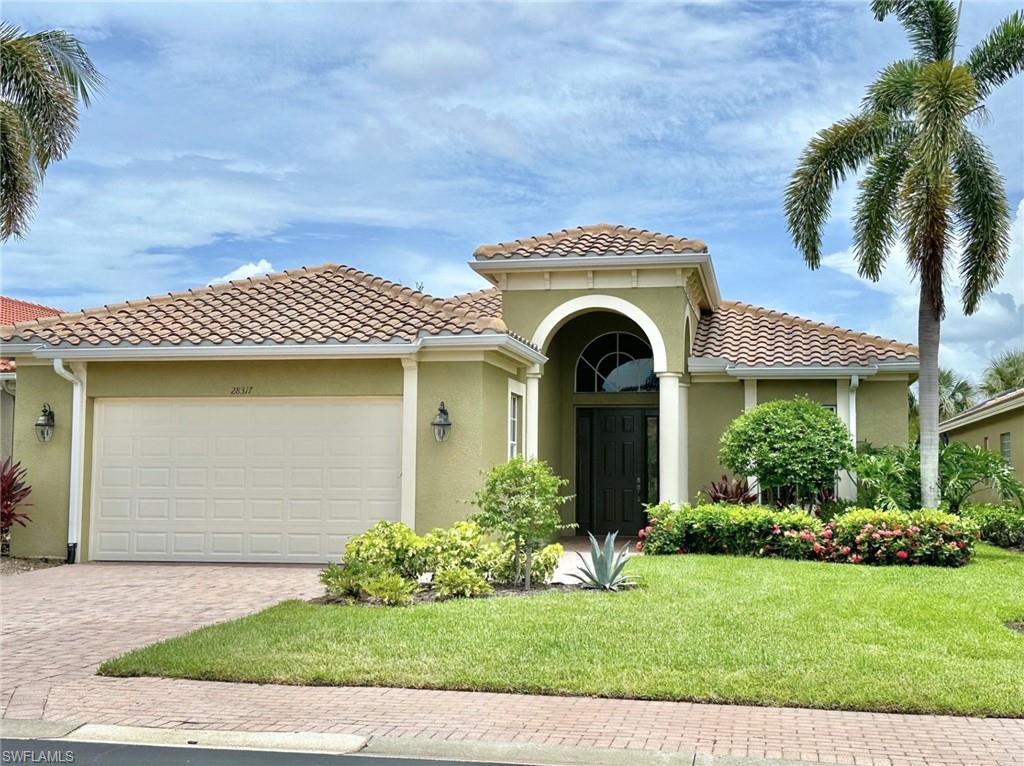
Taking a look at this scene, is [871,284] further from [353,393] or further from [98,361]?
[98,361]

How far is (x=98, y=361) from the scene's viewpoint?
50.2 feet

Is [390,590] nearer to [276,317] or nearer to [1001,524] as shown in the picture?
[276,317]

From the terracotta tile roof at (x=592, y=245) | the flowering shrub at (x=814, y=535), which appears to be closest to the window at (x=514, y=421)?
the flowering shrub at (x=814, y=535)

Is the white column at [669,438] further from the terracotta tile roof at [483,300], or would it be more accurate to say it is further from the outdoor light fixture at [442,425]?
the outdoor light fixture at [442,425]

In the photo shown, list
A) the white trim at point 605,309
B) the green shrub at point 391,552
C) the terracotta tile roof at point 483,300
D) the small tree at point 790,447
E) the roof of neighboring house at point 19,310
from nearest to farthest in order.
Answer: the green shrub at point 391,552
the small tree at point 790,447
the white trim at point 605,309
the terracotta tile roof at point 483,300
the roof of neighboring house at point 19,310

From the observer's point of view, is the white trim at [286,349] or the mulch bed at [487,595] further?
the white trim at [286,349]

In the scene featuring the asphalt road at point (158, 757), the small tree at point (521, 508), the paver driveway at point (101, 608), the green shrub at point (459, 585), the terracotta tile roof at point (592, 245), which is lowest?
the asphalt road at point (158, 757)

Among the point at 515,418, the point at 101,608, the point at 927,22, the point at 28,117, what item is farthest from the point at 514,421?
the point at 927,22

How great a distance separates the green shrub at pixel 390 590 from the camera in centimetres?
1038

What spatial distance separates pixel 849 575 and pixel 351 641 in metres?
7.18

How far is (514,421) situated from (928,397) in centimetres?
707

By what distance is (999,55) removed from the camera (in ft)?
55.6

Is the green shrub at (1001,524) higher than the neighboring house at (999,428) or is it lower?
lower

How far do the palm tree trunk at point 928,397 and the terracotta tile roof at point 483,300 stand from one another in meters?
7.44
